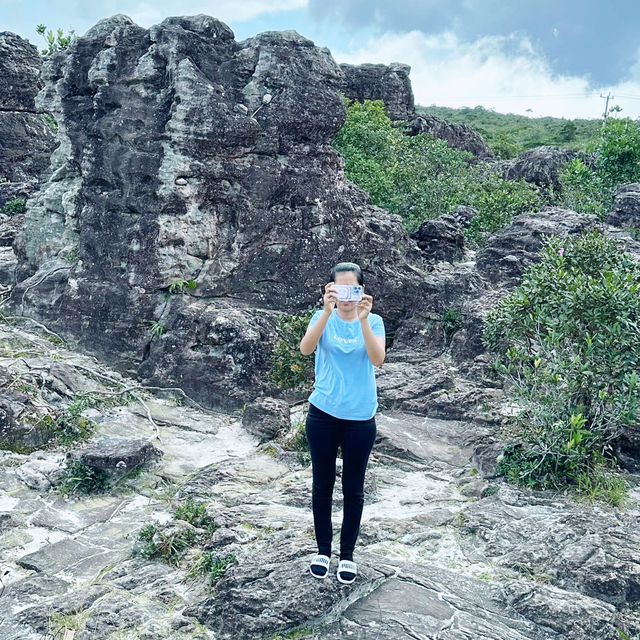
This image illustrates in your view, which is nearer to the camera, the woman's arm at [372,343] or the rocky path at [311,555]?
the woman's arm at [372,343]

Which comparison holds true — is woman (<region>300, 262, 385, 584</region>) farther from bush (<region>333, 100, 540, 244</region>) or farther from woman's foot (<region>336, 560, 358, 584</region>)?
bush (<region>333, 100, 540, 244</region>)

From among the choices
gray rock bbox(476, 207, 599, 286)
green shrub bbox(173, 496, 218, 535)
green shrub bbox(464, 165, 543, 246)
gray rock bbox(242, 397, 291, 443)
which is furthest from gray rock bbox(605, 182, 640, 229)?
green shrub bbox(173, 496, 218, 535)

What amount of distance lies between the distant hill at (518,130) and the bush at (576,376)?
20.4 meters

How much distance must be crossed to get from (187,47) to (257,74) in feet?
3.22

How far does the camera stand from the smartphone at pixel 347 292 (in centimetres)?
418

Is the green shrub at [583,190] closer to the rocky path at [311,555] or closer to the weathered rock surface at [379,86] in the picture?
the rocky path at [311,555]

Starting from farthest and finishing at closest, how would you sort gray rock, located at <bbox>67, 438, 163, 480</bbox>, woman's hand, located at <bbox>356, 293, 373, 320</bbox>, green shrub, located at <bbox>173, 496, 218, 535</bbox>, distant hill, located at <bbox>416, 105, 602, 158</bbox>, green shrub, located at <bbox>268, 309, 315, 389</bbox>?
distant hill, located at <bbox>416, 105, 602, 158</bbox> → green shrub, located at <bbox>268, 309, 315, 389</bbox> → gray rock, located at <bbox>67, 438, 163, 480</bbox> → green shrub, located at <bbox>173, 496, 218, 535</bbox> → woman's hand, located at <bbox>356, 293, 373, 320</bbox>

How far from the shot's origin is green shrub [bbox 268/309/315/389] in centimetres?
881

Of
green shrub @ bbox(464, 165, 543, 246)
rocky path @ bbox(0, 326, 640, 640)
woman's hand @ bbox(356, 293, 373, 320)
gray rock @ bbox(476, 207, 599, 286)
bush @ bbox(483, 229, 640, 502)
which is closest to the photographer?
woman's hand @ bbox(356, 293, 373, 320)

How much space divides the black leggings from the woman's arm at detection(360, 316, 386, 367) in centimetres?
37

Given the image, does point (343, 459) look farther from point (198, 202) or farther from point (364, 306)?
point (198, 202)

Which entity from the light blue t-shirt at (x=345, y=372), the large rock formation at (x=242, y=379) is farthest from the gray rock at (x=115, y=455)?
the light blue t-shirt at (x=345, y=372)

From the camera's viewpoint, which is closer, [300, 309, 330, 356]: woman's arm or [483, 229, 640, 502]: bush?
[300, 309, 330, 356]: woman's arm

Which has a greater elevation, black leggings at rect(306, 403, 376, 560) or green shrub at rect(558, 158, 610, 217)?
green shrub at rect(558, 158, 610, 217)
